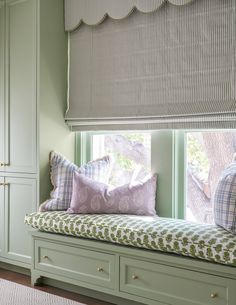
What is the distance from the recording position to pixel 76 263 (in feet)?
10.0

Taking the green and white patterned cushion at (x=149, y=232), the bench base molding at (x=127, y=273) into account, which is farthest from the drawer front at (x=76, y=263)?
the green and white patterned cushion at (x=149, y=232)

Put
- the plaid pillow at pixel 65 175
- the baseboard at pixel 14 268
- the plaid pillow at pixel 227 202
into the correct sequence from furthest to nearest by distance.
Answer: the baseboard at pixel 14 268 < the plaid pillow at pixel 65 175 < the plaid pillow at pixel 227 202

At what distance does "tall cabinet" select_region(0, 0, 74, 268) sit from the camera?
11.3 feet

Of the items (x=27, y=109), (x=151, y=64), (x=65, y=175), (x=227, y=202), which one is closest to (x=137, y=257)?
(x=227, y=202)

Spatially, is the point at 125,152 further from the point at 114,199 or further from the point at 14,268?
the point at 14,268

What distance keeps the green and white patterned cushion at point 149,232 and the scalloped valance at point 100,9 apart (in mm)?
1527

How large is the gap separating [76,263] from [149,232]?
0.72 meters

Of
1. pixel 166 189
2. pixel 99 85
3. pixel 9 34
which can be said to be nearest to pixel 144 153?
pixel 166 189

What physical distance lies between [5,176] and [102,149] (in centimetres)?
86

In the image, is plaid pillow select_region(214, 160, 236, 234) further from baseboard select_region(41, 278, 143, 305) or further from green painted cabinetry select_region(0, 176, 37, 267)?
green painted cabinetry select_region(0, 176, 37, 267)

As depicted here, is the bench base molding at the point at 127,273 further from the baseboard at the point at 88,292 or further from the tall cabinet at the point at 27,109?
the tall cabinet at the point at 27,109

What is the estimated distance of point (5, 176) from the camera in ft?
12.0

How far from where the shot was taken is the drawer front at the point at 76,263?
9.48 feet

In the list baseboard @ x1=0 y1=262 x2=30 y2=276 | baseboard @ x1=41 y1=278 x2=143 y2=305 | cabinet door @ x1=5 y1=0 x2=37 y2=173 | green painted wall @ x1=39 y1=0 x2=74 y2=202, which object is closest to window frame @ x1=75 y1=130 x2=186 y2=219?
baseboard @ x1=41 y1=278 x2=143 y2=305
